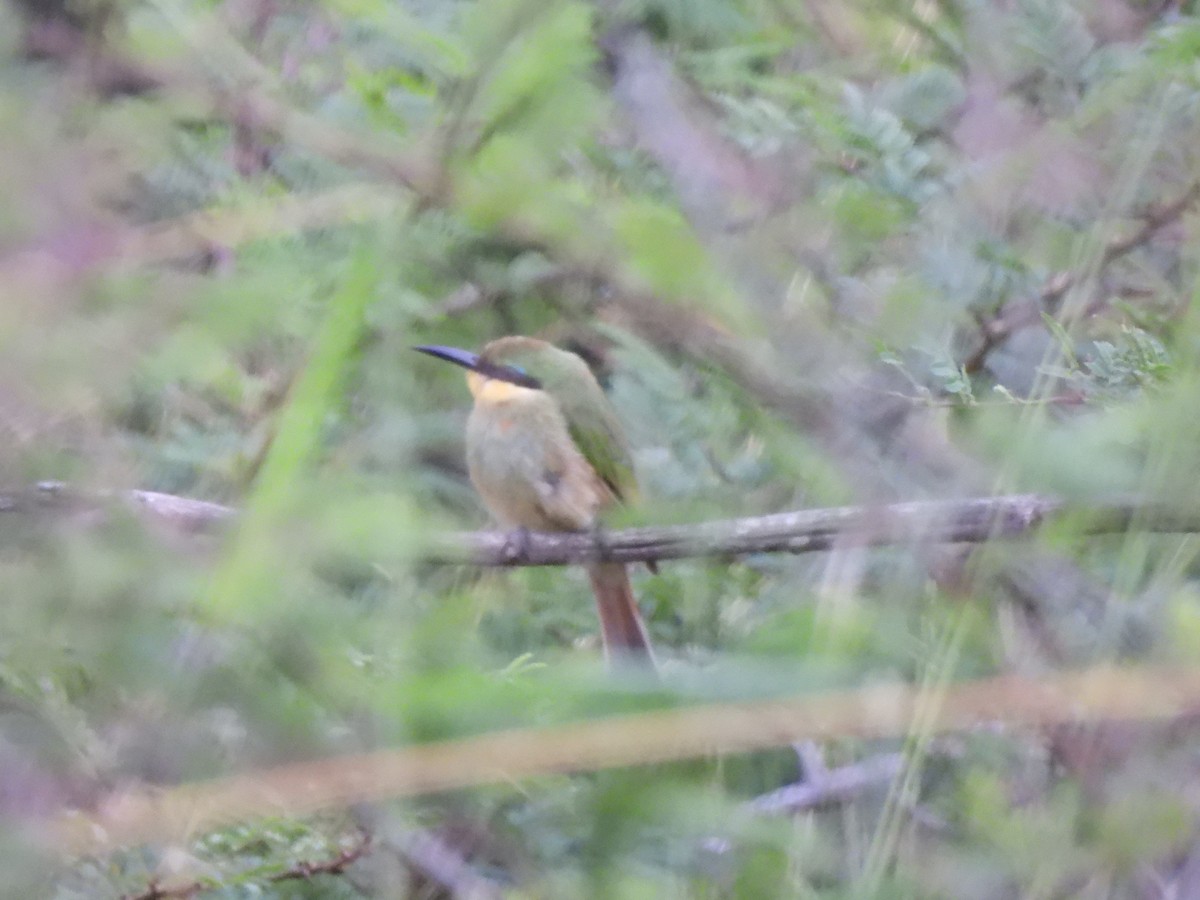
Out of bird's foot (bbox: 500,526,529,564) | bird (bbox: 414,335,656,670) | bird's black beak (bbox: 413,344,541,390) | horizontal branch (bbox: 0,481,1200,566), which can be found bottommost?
bird (bbox: 414,335,656,670)

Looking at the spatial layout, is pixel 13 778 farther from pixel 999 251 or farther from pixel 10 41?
pixel 999 251

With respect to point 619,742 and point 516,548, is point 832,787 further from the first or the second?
point 516,548

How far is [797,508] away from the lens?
4.25 ft

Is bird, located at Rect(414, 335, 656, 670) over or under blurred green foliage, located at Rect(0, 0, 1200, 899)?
under

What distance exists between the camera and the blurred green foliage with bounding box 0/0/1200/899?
0.77 m

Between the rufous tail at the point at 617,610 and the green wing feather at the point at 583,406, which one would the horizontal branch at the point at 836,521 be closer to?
the rufous tail at the point at 617,610

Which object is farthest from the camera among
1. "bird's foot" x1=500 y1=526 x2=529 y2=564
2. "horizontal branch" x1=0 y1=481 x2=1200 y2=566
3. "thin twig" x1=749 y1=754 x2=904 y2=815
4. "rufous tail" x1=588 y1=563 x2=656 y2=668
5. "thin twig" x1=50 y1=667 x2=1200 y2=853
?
"bird's foot" x1=500 y1=526 x2=529 y2=564

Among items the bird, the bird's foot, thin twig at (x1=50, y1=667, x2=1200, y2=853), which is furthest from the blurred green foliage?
the bird

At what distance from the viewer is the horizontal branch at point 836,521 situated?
3.05ft

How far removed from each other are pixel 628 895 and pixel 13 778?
1.37 feet

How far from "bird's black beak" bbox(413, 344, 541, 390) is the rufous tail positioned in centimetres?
34

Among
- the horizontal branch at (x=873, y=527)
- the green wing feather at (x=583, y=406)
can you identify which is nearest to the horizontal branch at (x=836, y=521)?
the horizontal branch at (x=873, y=527)

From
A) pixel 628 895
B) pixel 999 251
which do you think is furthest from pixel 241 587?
pixel 999 251

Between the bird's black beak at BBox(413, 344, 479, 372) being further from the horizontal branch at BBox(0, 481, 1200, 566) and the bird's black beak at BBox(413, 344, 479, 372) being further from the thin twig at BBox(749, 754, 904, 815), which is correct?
the thin twig at BBox(749, 754, 904, 815)
